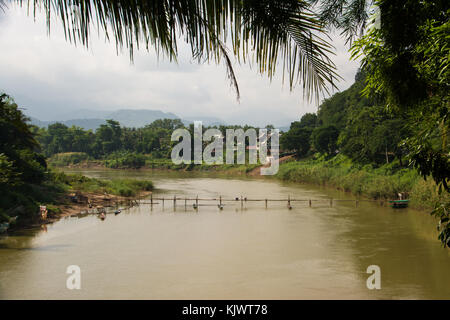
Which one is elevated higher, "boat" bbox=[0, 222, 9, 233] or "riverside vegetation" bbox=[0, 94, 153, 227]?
"riverside vegetation" bbox=[0, 94, 153, 227]

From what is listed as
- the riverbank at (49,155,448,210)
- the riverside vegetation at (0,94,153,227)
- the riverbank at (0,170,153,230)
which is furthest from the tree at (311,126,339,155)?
the riverside vegetation at (0,94,153,227)

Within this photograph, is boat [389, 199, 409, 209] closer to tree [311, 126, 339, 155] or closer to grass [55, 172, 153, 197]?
tree [311, 126, 339, 155]

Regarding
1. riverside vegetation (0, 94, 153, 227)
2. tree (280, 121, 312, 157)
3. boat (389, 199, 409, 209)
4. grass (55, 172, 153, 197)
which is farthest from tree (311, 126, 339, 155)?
riverside vegetation (0, 94, 153, 227)

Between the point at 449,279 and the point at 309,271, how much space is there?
3.86 meters

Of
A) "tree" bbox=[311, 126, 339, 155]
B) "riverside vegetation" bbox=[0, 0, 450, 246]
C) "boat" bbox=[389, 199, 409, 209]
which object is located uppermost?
"tree" bbox=[311, 126, 339, 155]

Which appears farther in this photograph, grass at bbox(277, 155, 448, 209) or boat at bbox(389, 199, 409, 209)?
boat at bbox(389, 199, 409, 209)
